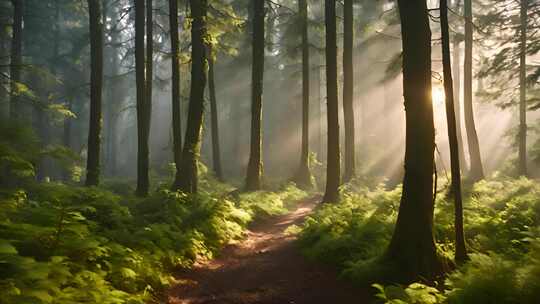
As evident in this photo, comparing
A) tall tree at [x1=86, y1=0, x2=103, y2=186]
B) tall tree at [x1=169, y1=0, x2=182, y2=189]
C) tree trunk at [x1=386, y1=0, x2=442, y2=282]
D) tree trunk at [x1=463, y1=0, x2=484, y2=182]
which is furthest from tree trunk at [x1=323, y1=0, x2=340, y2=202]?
tall tree at [x1=86, y1=0, x2=103, y2=186]

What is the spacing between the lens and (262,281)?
7855 mm

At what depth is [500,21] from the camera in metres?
20.1

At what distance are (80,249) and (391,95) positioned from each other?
33.4m

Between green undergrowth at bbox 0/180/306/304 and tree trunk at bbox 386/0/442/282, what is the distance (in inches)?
170

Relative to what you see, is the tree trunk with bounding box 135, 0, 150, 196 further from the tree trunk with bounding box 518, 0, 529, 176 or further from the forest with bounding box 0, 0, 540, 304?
the tree trunk with bounding box 518, 0, 529, 176

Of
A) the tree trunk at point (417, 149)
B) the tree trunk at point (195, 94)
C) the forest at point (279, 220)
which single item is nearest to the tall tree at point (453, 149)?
the forest at point (279, 220)

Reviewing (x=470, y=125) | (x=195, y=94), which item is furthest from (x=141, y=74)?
(x=470, y=125)

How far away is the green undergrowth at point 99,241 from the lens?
416cm

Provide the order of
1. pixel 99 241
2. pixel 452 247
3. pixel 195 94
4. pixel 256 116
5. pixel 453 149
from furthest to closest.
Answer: pixel 256 116
pixel 195 94
pixel 452 247
pixel 453 149
pixel 99 241

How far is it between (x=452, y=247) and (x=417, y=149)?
2.30 metres

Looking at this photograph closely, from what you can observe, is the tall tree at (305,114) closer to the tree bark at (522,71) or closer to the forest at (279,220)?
the forest at (279,220)

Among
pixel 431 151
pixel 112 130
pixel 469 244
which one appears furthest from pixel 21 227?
pixel 112 130

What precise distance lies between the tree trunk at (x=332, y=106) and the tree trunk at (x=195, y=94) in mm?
4799

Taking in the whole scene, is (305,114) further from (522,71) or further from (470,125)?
(522,71)
